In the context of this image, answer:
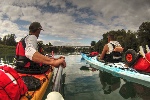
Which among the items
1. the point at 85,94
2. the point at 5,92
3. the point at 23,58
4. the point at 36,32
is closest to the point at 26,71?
the point at 23,58

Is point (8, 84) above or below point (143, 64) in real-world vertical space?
above

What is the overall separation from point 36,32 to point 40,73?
178 centimetres

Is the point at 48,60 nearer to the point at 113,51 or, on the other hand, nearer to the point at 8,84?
the point at 8,84

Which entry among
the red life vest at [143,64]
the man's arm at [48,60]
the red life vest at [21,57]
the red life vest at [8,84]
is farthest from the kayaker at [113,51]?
the red life vest at [8,84]

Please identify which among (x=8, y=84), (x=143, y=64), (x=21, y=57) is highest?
(x=21, y=57)

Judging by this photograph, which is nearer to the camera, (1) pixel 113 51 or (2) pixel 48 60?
(2) pixel 48 60

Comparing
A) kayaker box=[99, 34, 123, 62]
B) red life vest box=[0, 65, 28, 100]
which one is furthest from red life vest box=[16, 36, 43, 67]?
kayaker box=[99, 34, 123, 62]

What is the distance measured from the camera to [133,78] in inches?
492

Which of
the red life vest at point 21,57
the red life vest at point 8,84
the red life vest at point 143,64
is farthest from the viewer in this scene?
the red life vest at point 143,64

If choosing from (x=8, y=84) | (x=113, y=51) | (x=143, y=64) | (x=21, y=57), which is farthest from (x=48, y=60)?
(x=113, y=51)

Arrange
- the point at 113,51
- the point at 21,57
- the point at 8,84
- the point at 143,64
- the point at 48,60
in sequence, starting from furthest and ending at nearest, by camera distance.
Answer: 1. the point at 113,51
2. the point at 143,64
3. the point at 21,57
4. the point at 48,60
5. the point at 8,84

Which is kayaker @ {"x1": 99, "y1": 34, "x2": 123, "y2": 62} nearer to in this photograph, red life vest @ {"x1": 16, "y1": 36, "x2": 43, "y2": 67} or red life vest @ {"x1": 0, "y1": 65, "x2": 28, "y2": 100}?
red life vest @ {"x1": 16, "y1": 36, "x2": 43, "y2": 67}

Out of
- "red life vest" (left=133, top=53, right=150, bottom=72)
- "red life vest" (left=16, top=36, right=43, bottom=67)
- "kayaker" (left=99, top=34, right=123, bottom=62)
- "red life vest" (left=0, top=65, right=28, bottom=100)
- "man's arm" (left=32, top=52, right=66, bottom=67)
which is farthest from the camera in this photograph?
"kayaker" (left=99, top=34, right=123, bottom=62)

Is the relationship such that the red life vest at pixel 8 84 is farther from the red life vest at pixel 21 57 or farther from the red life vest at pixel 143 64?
the red life vest at pixel 143 64
